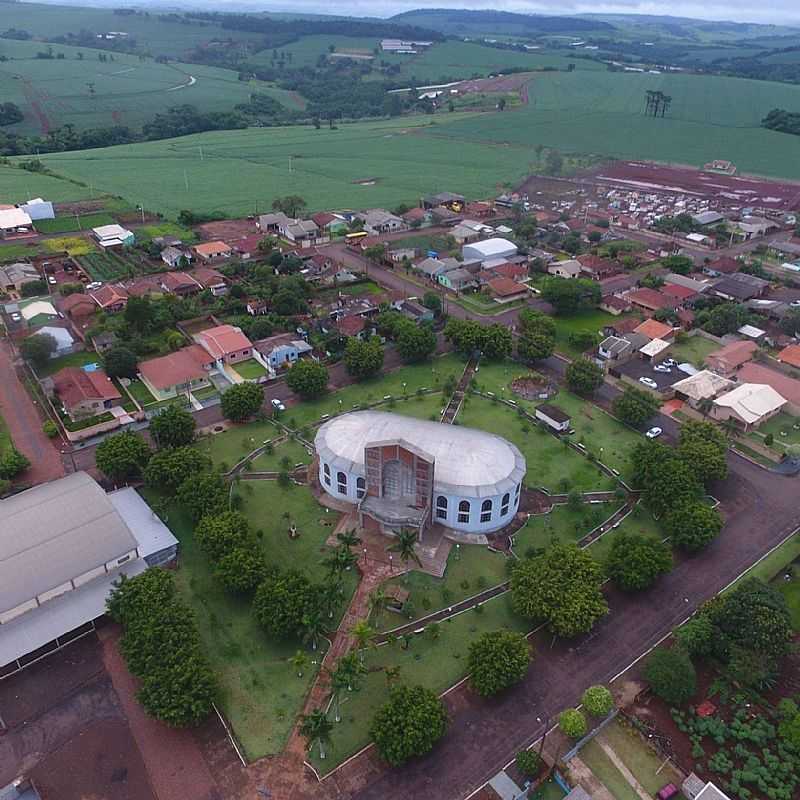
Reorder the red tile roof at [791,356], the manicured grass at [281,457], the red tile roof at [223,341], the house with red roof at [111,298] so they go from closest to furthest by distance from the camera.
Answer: the manicured grass at [281,457]
the red tile roof at [223,341]
the red tile roof at [791,356]
the house with red roof at [111,298]

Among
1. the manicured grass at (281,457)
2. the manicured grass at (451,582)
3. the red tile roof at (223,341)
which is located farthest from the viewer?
the red tile roof at (223,341)

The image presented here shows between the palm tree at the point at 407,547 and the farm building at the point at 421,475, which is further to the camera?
the farm building at the point at 421,475

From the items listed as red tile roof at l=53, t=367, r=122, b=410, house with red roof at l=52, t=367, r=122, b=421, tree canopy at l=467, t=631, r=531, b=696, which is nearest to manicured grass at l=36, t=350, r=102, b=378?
red tile roof at l=53, t=367, r=122, b=410

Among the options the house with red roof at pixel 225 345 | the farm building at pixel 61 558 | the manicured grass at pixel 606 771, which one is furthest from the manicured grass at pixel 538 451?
the farm building at pixel 61 558

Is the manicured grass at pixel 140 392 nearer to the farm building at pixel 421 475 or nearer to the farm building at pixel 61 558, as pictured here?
the farm building at pixel 61 558

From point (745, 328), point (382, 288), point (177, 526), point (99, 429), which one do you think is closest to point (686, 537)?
point (177, 526)

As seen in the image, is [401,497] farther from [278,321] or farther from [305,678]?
[278,321]

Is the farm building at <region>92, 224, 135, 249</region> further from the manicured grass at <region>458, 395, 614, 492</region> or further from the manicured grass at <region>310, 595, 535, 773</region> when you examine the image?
the manicured grass at <region>310, 595, 535, 773</region>
